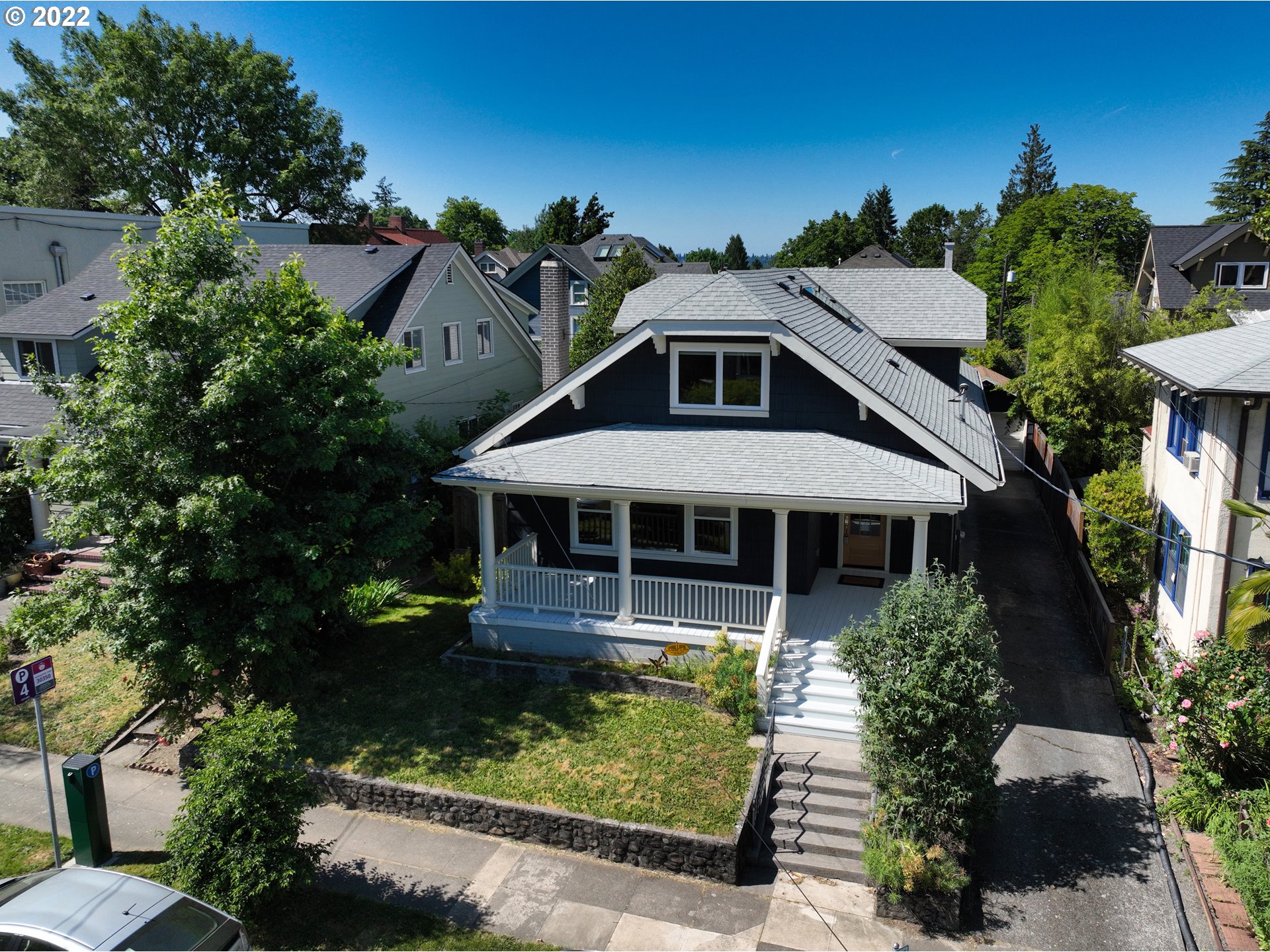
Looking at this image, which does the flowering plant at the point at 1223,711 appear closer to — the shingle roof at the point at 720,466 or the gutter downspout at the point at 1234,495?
the gutter downspout at the point at 1234,495

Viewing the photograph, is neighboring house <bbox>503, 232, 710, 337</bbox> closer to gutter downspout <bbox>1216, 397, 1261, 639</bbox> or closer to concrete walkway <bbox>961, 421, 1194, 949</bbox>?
concrete walkway <bbox>961, 421, 1194, 949</bbox>

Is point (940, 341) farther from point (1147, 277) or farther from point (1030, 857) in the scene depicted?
point (1147, 277)

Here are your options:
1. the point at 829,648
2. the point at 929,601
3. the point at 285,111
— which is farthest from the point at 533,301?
the point at 929,601

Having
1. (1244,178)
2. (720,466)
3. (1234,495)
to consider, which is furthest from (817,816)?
(1244,178)

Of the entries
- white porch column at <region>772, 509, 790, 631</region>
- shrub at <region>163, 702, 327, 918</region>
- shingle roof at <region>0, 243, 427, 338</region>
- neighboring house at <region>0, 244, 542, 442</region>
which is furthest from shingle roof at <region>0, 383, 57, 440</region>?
white porch column at <region>772, 509, 790, 631</region>

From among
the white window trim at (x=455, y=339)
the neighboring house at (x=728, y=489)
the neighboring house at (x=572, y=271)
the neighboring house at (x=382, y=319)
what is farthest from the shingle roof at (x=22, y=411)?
the neighboring house at (x=572, y=271)

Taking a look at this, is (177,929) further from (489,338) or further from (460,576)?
(489,338)
